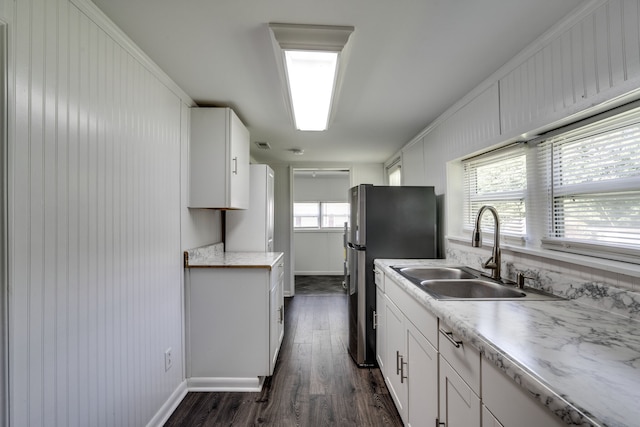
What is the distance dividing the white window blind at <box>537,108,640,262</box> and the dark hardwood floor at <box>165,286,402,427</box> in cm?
151

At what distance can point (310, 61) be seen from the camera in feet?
4.67

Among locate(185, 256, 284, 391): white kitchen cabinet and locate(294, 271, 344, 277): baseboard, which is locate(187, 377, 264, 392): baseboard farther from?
locate(294, 271, 344, 277): baseboard

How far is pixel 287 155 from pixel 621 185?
11.4 ft

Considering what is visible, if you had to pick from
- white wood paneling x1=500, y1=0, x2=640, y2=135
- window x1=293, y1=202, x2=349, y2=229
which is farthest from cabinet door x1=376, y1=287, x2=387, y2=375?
window x1=293, y1=202, x2=349, y2=229

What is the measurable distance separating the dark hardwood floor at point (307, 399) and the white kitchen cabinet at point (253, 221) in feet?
3.87

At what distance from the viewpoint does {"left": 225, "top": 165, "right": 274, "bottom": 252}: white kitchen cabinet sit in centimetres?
298

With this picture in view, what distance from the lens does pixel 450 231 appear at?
2.31 m

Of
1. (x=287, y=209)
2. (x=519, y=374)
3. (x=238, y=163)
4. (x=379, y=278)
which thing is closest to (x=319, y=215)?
(x=287, y=209)

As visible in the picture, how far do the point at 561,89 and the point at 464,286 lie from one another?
1174 millimetres

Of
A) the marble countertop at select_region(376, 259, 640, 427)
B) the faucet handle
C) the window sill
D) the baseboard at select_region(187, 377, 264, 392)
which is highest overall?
the window sill

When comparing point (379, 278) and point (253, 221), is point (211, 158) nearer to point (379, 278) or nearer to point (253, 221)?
point (253, 221)

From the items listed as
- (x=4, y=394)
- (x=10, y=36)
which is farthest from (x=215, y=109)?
(x=4, y=394)

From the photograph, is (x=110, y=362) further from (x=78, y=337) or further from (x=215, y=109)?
(x=215, y=109)

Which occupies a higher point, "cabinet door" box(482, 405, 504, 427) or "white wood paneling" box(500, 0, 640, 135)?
"white wood paneling" box(500, 0, 640, 135)
